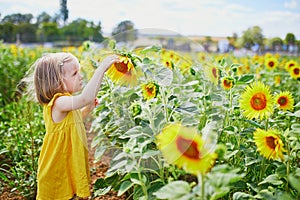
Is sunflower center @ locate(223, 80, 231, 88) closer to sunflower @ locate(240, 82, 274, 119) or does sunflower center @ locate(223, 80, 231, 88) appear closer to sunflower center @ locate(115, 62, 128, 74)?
sunflower @ locate(240, 82, 274, 119)

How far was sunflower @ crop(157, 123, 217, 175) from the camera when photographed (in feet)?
3.66

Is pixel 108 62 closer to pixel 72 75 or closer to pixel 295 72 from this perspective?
pixel 72 75

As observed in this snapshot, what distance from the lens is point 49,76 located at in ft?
5.88

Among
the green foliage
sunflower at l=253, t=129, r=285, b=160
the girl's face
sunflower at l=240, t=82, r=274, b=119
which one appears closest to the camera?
sunflower at l=253, t=129, r=285, b=160

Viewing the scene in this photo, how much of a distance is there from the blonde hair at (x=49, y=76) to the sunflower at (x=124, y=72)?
0.75 ft

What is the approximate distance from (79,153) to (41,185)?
23 centimetres

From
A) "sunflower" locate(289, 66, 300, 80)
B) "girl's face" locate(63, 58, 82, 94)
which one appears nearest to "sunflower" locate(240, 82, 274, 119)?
"girl's face" locate(63, 58, 82, 94)

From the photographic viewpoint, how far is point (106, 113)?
1909mm

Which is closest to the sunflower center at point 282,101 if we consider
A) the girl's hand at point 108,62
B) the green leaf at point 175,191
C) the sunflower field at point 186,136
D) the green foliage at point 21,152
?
the sunflower field at point 186,136

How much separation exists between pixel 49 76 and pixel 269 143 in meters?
0.92

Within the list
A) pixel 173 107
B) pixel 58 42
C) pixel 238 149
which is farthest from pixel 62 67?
pixel 58 42

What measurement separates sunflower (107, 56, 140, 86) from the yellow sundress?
25 centimetres

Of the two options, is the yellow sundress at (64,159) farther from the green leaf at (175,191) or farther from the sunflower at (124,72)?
the green leaf at (175,191)

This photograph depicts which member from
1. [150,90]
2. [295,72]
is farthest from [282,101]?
[295,72]
